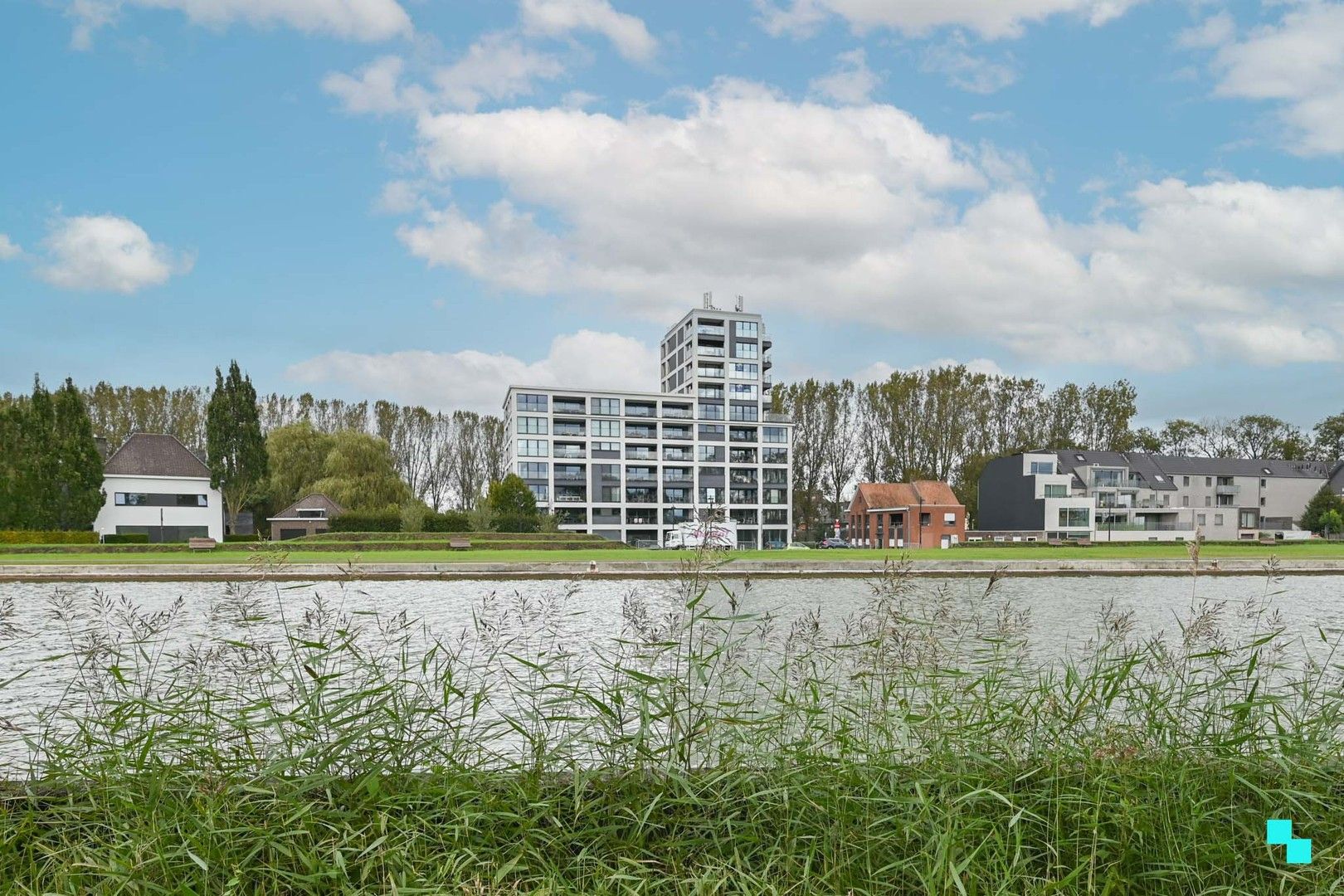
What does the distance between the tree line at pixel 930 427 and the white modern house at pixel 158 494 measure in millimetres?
45868

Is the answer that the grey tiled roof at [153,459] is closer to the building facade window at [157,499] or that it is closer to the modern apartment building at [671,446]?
the building facade window at [157,499]

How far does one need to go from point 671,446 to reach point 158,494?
129 ft

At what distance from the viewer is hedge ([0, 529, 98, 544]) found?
35.2 metres

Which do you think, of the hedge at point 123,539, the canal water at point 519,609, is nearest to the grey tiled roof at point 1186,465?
the canal water at point 519,609

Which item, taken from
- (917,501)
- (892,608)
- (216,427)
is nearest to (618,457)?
(917,501)

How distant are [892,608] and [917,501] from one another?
5909cm

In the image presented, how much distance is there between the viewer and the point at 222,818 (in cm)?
325

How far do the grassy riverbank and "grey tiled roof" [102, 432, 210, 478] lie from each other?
51861mm

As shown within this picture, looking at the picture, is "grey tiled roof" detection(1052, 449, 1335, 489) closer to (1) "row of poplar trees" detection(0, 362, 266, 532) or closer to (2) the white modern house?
(2) the white modern house

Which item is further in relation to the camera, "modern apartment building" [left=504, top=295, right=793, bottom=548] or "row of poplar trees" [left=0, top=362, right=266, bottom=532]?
"modern apartment building" [left=504, top=295, right=793, bottom=548]

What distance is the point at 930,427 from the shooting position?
7138cm

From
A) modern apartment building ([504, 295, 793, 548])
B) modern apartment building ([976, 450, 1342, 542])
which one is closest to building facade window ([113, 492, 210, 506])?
modern apartment building ([504, 295, 793, 548])

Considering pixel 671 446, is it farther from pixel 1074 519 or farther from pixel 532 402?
pixel 1074 519

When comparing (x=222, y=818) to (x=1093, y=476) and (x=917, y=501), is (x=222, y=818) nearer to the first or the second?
(x=917, y=501)
